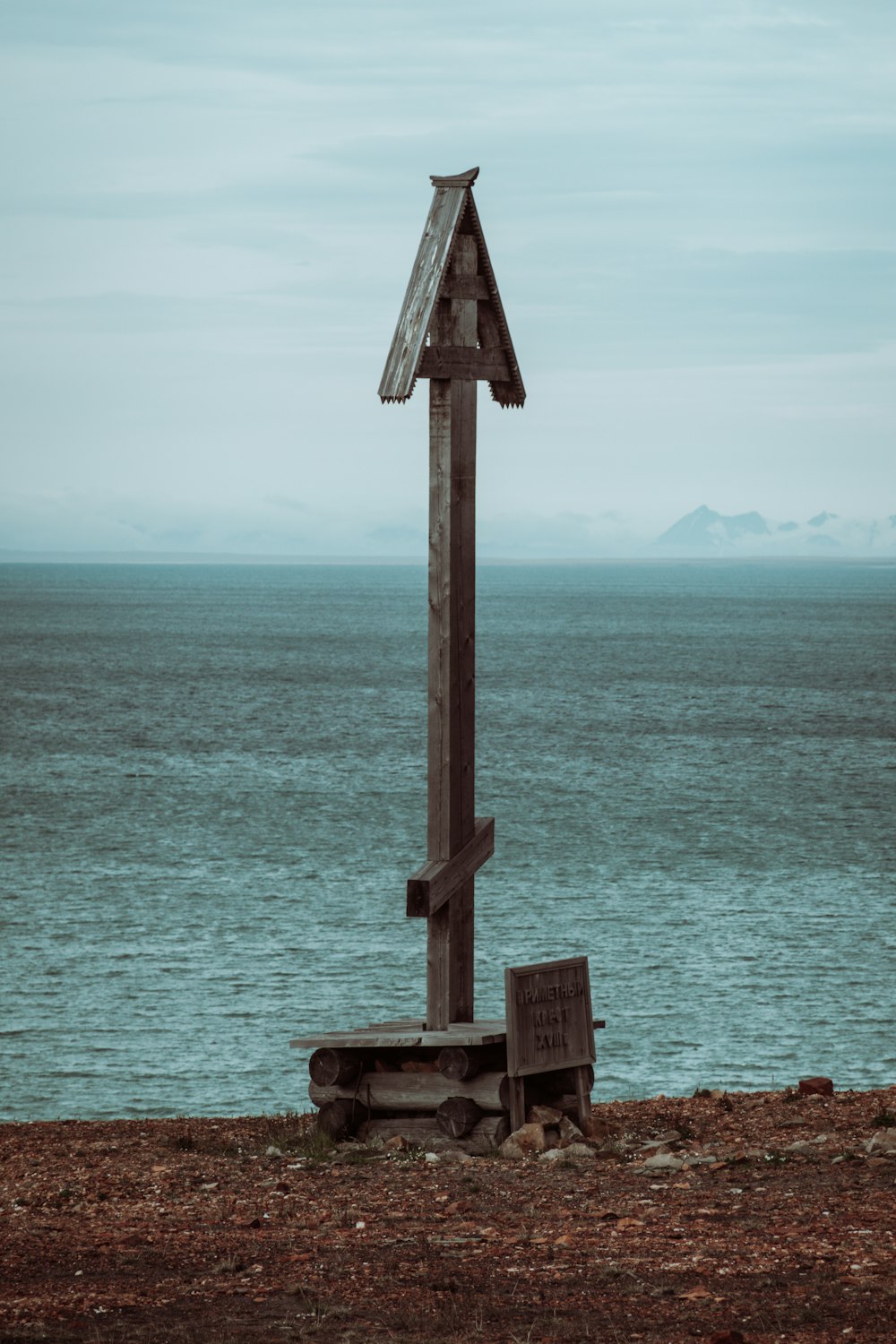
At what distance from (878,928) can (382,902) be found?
841 cm

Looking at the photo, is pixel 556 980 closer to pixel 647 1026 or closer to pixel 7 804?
pixel 647 1026

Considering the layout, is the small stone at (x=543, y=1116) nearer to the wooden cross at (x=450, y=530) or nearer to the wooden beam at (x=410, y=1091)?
the wooden beam at (x=410, y=1091)

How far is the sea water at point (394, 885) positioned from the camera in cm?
2050

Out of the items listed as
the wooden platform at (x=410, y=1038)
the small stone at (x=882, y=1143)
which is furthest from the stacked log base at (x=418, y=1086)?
the small stone at (x=882, y=1143)

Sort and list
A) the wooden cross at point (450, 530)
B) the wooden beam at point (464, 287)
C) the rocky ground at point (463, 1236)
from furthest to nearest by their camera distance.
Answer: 1. the wooden beam at point (464, 287)
2. the wooden cross at point (450, 530)
3. the rocky ground at point (463, 1236)

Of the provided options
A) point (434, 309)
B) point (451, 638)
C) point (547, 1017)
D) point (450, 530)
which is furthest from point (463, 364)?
point (547, 1017)

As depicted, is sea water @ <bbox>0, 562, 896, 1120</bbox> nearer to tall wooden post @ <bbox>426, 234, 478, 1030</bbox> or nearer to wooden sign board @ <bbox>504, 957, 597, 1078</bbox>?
wooden sign board @ <bbox>504, 957, 597, 1078</bbox>

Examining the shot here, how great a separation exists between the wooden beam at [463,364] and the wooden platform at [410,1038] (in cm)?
394

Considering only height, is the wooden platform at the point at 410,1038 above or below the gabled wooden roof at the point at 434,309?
below

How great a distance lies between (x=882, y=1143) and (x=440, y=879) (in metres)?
2.92

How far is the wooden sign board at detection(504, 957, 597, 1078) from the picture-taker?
10211 mm

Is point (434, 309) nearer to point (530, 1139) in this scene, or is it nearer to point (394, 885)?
point (530, 1139)

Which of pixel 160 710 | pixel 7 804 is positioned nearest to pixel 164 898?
pixel 7 804

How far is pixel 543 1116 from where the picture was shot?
34.1 feet
